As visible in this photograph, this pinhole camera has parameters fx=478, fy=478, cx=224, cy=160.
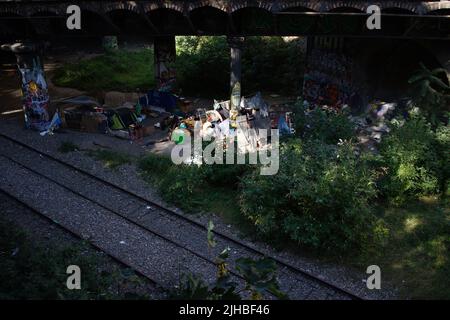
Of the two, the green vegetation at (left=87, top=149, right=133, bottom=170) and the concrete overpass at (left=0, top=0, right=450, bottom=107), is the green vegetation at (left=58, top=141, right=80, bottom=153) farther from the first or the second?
the concrete overpass at (left=0, top=0, right=450, bottom=107)

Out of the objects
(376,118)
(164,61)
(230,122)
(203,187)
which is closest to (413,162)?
(376,118)

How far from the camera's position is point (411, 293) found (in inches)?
448

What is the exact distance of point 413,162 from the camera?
47.9 feet

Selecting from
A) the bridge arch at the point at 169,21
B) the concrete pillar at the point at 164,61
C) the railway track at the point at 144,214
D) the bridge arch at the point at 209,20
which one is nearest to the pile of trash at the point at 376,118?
the bridge arch at the point at 209,20

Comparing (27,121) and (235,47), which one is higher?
(235,47)

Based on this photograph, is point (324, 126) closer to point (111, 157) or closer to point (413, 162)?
point (413, 162)

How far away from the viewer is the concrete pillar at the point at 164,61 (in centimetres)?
2467

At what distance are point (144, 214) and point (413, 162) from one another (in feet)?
27.5

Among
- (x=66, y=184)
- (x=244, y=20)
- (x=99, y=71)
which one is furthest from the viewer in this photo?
(x=99, y=71)

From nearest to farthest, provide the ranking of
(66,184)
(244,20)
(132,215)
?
(132,215), (66,184), (244,20)
